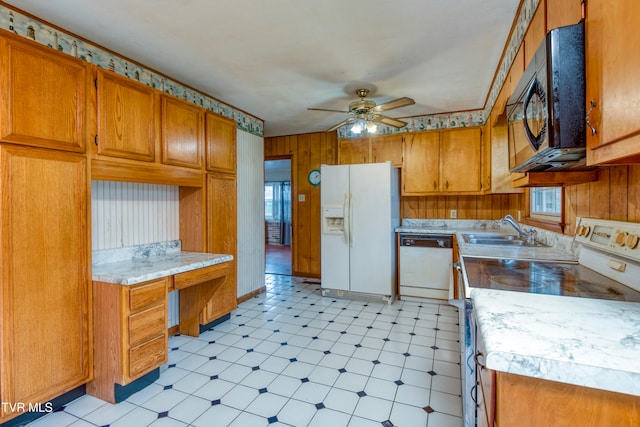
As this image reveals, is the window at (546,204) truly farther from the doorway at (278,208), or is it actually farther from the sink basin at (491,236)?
the doorway at (278,208)

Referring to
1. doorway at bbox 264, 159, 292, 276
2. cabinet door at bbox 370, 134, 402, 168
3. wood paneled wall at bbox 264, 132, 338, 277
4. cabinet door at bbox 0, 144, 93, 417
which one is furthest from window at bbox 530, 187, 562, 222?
doorway at bbox 264, 159, 292, 276

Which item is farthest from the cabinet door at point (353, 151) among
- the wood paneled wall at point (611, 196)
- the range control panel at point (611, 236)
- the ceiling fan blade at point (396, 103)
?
the range control panel at point (611, 236)

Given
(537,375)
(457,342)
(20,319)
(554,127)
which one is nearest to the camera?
(537,375)

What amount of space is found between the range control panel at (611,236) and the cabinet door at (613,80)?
0.46m

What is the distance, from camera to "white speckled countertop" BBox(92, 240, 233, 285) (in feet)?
6.54

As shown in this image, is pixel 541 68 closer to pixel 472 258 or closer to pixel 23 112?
pixel 472 258

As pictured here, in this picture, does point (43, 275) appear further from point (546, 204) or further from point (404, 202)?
point (404, 202)

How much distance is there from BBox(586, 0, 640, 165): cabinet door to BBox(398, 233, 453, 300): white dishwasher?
286cm

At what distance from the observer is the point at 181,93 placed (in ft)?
9.87

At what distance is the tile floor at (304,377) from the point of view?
1.80m

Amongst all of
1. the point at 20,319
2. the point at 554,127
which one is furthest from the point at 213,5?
the point at 20,319

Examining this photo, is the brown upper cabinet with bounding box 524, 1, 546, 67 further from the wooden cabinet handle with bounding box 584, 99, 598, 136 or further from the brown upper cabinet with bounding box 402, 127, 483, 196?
the brown upper cabinet with bounding box 402, 127, 483, 196

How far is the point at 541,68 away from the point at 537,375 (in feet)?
3.47

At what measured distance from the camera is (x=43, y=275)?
1781mm
